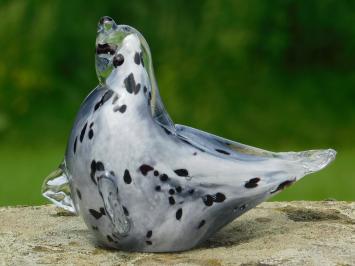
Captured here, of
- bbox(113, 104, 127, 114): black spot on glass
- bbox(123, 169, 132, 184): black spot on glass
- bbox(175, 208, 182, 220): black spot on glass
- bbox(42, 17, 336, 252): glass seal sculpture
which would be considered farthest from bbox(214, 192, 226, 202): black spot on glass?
bbox(113, 104, 127, 114): black spot on glass

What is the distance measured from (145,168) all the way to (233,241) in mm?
386

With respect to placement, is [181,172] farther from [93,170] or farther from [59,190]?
[59,190]

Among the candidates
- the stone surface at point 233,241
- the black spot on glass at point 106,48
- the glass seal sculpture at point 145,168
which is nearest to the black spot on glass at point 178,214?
the glass seal sculpture at point 145,168

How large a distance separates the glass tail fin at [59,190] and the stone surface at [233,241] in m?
0.12

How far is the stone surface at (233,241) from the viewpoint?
260 cm

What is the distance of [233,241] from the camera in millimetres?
2785

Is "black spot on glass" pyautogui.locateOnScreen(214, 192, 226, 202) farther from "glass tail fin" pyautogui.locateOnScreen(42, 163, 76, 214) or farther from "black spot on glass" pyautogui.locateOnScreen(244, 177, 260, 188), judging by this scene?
"glass tail fin" pyautogui.locateOnScreen(42, 163, 76, 214)

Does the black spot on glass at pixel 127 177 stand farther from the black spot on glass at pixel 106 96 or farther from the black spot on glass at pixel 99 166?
the black spot on glass at pixel 106 96

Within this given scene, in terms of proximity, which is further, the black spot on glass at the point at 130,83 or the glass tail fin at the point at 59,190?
the glass tail fin at the point at 59,190

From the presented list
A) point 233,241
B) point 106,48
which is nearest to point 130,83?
point 106,48

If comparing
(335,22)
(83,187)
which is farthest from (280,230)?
(335,22)

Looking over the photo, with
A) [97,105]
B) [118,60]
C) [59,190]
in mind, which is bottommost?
[59,190]

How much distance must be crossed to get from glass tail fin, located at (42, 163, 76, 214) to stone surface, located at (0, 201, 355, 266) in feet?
0.40

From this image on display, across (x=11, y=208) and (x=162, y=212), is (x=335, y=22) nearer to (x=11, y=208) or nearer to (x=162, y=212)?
(x=11, y=208)
